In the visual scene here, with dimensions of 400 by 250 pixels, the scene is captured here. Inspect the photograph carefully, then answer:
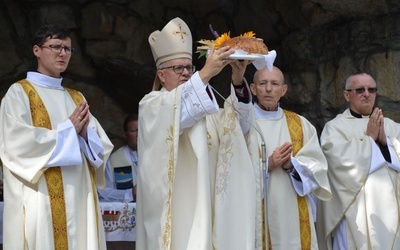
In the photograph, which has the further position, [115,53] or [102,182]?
[115,53]

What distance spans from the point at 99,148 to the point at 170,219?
71cm

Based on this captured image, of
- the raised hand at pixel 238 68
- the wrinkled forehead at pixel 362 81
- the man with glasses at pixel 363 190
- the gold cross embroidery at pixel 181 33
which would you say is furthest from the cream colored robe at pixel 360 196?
the gold cross embroidery at pixel 181 33

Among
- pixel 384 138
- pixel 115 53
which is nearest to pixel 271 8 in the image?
pixel 115 53

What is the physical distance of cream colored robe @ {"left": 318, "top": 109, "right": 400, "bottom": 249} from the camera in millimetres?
8070

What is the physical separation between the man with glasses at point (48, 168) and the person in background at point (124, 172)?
139 centimetres

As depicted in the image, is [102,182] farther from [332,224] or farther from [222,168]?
[332,224]

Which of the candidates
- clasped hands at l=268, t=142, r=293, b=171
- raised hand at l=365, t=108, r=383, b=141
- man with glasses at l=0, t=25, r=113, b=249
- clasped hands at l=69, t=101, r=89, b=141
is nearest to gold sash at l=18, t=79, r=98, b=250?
man with glasses at l=0, t=25, r=113, b=249

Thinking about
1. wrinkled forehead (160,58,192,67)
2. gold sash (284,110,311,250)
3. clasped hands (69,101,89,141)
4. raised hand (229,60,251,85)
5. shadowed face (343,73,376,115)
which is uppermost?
wrinkled forehead (160,58,192,67)

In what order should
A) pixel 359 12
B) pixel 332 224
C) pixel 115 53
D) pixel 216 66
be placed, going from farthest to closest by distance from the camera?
pixel 115 53, pixel 359 12, pixel 332 224, pixel 216 66

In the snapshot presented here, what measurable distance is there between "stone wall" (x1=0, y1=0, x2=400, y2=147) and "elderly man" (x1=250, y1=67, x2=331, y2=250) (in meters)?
1.69

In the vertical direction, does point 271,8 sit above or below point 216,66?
above

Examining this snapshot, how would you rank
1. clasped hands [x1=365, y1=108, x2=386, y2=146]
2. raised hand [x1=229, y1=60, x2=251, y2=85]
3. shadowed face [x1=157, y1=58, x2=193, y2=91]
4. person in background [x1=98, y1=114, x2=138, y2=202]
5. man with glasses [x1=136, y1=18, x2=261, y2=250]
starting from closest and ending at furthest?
man with glasses [x1=136, y1=18, x2=261, y2=250] < raised hand [x1=229, y1=60, x2=251, y2=85] < shadowed face [x1=157, y1=58, x2=193, y2=91] < clasped hands [x1=365, y1=108, x2=386, y2=146] < person in background [x1=98, y1=114, x2=138, y2=202]

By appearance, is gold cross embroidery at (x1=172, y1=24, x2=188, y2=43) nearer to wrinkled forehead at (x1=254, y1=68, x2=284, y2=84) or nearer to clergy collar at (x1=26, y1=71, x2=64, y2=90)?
wrinkled forehead at (x1=254, y1=68, x2=284, y2=84)

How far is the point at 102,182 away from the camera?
727cm
